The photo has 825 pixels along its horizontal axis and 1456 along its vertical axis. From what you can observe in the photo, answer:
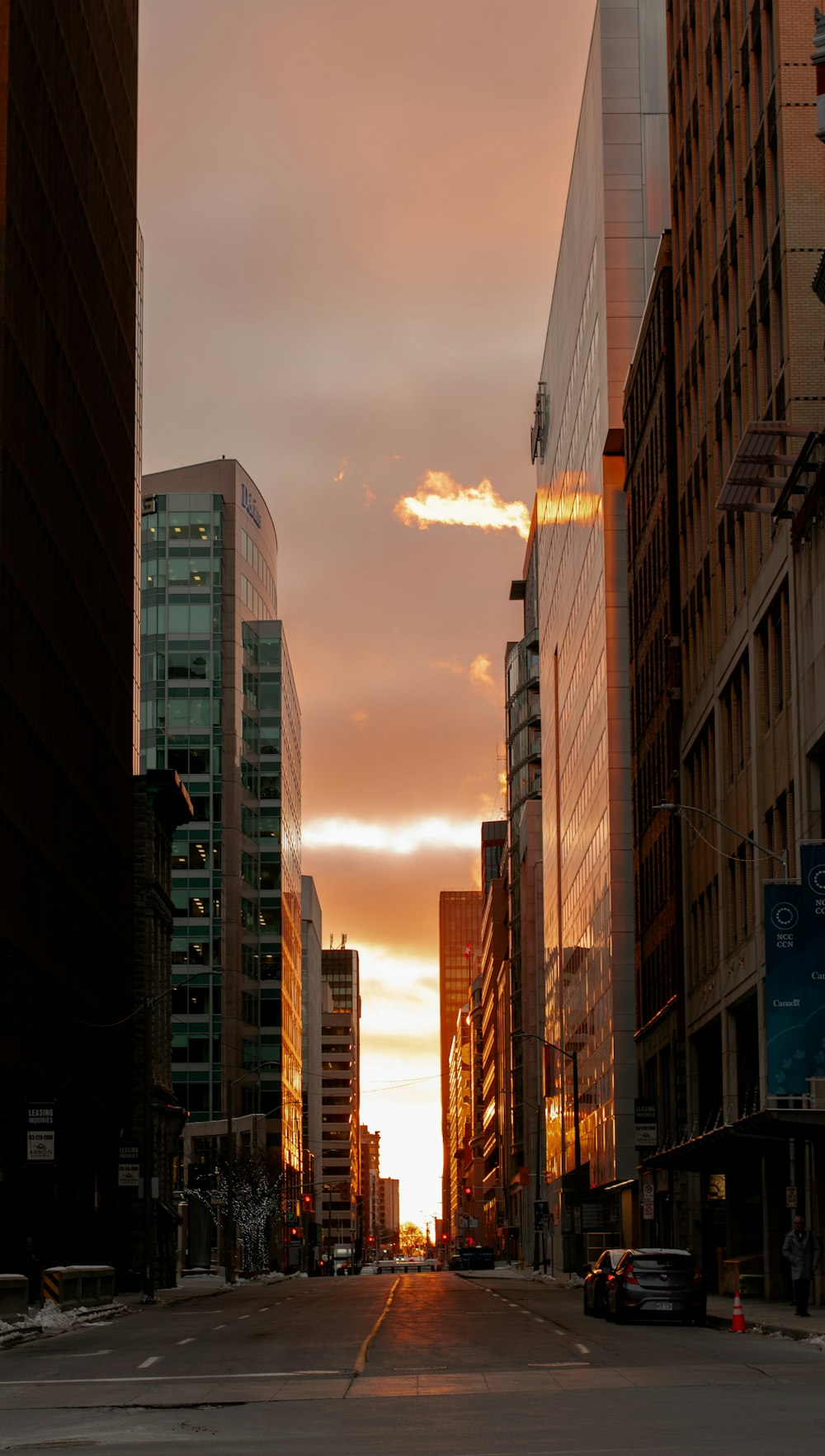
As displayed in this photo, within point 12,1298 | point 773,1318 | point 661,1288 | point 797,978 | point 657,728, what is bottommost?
point 12,1298

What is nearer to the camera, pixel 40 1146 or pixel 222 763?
pixel 40 1146

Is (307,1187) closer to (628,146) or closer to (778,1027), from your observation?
(628,146)

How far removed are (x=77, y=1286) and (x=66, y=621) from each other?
24.7 metres

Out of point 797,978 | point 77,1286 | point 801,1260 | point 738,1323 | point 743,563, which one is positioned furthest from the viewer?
point 743,563

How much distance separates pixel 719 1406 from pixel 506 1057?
169m

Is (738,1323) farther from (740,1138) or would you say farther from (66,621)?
(66,621)

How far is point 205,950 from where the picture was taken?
143 m

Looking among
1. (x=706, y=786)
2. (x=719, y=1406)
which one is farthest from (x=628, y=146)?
(x=719, y=1406)

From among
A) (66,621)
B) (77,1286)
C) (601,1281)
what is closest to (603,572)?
(66,621)

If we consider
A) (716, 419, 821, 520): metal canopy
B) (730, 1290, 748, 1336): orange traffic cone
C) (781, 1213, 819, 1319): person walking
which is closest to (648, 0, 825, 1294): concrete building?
(716, 419, 821, 520): metal canopy

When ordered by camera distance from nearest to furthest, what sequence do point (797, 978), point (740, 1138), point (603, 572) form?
point (797, 978), point (740, 1138), point (603, 572)

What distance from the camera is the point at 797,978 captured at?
39.6m

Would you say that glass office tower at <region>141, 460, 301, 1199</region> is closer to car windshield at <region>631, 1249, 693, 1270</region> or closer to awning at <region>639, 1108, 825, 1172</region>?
awning at <region>639, 1108, 825, 1172</region>

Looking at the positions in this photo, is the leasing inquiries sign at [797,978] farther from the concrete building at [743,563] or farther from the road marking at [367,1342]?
the road marking at [367,1342]
